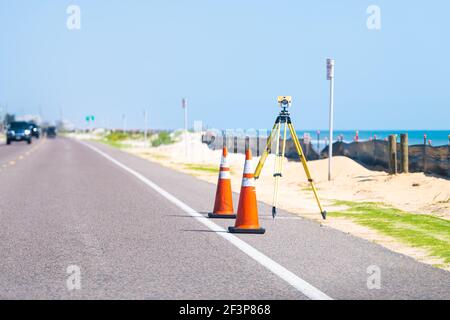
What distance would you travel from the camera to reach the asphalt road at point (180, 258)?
741cm

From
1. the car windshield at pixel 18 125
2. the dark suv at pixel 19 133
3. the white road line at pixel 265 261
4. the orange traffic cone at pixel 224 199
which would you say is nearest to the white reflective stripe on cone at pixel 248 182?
the white road line at pixel 265 261

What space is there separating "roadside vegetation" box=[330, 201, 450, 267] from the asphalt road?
75 centimetres

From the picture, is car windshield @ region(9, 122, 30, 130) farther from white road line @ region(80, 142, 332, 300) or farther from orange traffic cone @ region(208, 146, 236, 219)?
orange traffic cone @ region(208, 146, 236, 219)

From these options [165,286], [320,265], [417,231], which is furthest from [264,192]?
[165,286]

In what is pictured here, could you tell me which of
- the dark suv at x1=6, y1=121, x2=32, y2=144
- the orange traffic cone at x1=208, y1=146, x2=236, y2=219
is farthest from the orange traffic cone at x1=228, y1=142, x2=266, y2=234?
the dark suv at x1=6, y1=121, x2=32, y2=144

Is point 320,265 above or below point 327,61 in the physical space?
below

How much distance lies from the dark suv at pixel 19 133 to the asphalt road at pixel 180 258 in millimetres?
60319

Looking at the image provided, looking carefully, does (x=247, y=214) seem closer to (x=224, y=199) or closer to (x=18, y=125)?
(x=224, y=199)

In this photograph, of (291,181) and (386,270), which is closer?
(386,270)

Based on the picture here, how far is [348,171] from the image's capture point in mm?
25156

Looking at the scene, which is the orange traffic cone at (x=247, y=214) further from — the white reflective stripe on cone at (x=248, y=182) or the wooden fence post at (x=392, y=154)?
the wooden fence post at (x=392, y=154)
